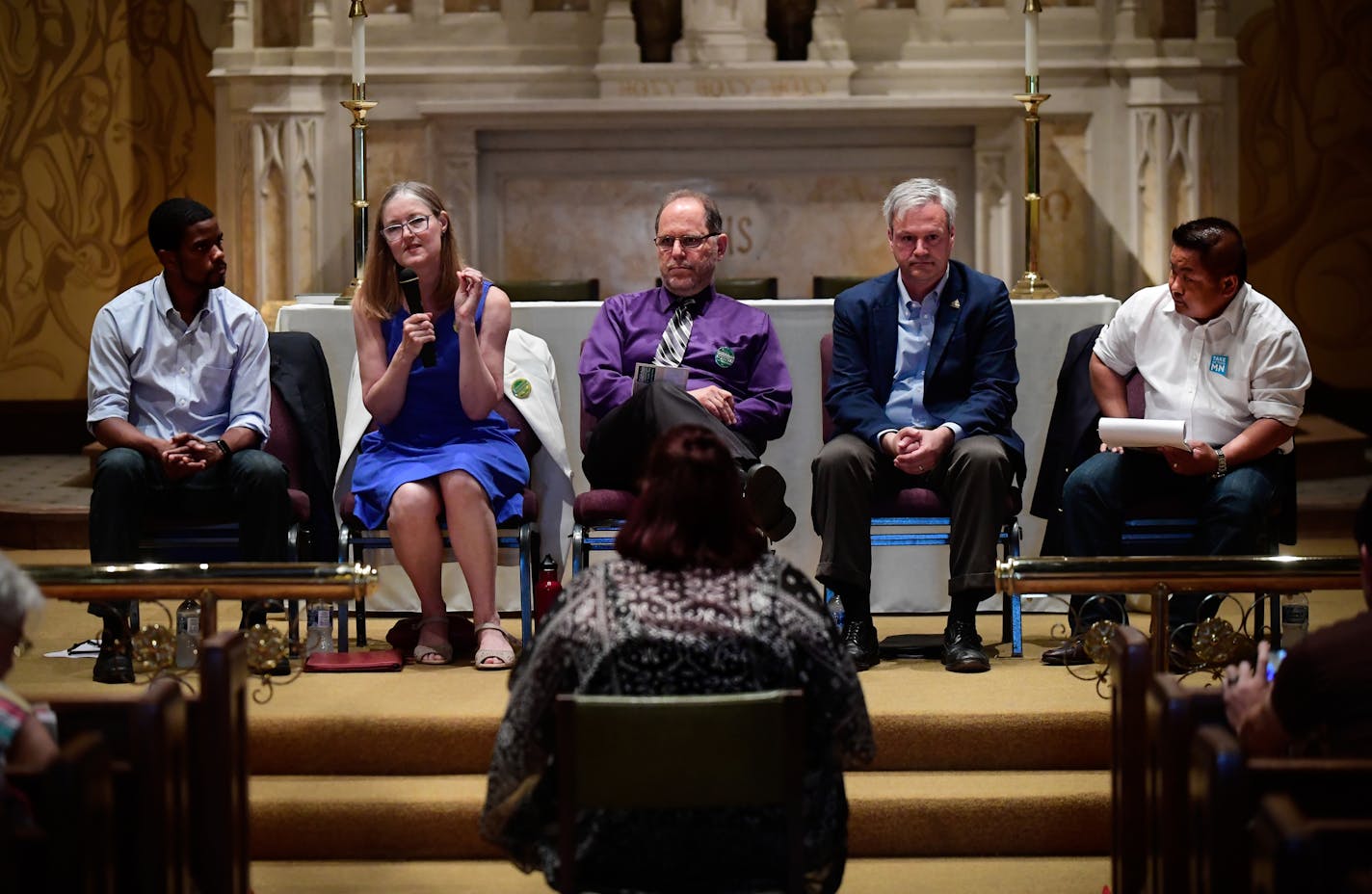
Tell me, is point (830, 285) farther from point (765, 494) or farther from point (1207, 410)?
point (765, 494)

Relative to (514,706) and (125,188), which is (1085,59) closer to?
(125,188)

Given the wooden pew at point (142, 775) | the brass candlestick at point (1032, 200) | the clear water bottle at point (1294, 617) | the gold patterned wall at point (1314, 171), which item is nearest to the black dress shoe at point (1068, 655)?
A: the clear water bottle at point (1294, 617)

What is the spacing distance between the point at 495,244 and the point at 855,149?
1495 mm

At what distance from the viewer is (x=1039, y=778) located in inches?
149

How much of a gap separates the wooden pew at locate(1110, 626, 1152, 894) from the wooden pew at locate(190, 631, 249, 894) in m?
1.43

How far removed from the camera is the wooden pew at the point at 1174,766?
2617mm

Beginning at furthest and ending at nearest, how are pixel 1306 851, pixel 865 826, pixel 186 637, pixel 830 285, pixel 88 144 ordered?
pixel 88 144 → pixel 830 285 → pixel 186 637 → pixel 865 826 → pixel 1306 851

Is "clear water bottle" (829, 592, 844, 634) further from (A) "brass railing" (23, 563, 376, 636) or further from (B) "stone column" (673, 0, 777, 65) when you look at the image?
(B) "stone column" (673, 0, 777, 65)

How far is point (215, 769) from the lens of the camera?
2799mm

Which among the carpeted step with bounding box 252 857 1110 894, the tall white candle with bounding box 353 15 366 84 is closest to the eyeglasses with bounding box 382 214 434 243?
the tall white candle with bounding box 353 15 366 84

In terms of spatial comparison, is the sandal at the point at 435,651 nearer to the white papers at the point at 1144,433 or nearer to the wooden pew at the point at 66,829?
the white papers at the point at 1144,433

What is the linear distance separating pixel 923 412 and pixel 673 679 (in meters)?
2.14

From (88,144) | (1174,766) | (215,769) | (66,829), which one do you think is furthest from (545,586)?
(88,144)

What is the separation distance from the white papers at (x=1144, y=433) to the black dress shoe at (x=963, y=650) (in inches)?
22.9
